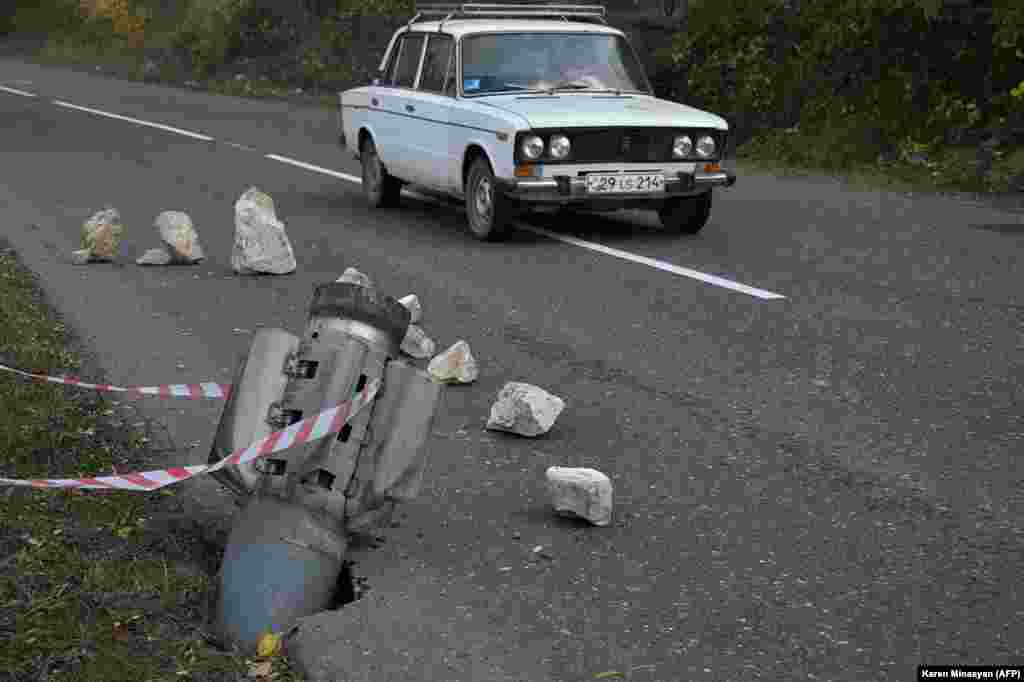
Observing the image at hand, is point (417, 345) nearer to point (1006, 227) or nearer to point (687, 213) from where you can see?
point (687, 213)

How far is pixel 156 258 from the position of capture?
10.2m

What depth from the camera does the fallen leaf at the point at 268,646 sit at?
4137mm

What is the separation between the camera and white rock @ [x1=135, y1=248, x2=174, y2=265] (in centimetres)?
1016

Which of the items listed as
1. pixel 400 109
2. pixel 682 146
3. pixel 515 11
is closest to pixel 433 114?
pixel 400 109

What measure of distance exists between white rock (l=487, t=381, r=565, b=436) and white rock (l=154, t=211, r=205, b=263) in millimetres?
4626

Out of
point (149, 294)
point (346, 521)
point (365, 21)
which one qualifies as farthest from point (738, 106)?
point (346, 521)

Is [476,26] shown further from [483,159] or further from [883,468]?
[883,468]

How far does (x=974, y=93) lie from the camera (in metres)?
15.9

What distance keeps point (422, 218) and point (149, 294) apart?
12.8 feet

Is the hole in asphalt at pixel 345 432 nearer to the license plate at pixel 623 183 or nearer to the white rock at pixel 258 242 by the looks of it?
the white rock at pixel 258 242

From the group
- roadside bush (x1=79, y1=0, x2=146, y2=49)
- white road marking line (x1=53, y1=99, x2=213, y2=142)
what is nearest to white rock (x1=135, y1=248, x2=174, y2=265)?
white road marking line (x1=53, y1=99, x2=213, y2=142)

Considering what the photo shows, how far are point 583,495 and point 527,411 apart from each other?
1.04 metres

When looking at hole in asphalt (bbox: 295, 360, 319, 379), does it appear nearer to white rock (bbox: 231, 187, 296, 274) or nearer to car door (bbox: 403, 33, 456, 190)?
white rock (bbox: 231, 187, 296, 274)

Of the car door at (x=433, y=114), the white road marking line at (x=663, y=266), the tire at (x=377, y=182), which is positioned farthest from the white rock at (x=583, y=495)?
the tire at (x=377, y=182)
